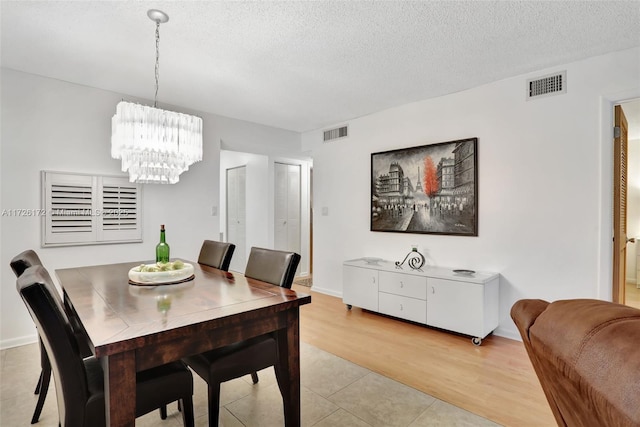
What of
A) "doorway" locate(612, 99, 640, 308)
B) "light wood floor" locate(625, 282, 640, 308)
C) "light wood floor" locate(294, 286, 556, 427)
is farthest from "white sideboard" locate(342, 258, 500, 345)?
"light wood floor" locate(625, 282, 640, 308)

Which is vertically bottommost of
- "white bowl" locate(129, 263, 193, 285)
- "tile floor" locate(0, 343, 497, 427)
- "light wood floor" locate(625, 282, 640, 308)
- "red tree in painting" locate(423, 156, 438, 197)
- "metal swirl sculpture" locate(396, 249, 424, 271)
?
"tile floor" locate(0, 343, 497, 427)

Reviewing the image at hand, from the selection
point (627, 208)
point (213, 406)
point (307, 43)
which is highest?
point (307, 43)

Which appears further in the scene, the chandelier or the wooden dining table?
the chandelier

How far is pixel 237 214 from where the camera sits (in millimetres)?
6070

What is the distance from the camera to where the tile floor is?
186 centimetres

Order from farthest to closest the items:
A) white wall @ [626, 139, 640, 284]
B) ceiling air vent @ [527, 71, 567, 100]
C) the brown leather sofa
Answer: white wall @ [626, 139, 640, 284]
ceiling air vent @ [527, 71, 567, 100]
the brown leather sofa

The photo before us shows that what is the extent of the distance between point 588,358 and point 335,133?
14.2 feet

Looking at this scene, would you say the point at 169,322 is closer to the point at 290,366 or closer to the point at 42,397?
the point at 290,366

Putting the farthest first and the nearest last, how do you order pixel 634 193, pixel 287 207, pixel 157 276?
1. pixel 287 207
2. pixel 634 193
3. pixel 157 276

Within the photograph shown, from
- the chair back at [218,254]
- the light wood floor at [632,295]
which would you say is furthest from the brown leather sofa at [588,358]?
the light wood floor at [632,295]

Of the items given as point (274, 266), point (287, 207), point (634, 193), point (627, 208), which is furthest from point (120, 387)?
point (634, 193)

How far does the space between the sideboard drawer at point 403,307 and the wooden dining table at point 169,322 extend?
6.34 feet

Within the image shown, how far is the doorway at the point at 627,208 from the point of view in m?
2.71

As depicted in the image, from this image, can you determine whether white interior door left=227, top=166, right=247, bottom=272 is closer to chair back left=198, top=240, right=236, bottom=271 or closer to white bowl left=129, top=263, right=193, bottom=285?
chair back left=198, top=240, right=236, bottom=271
